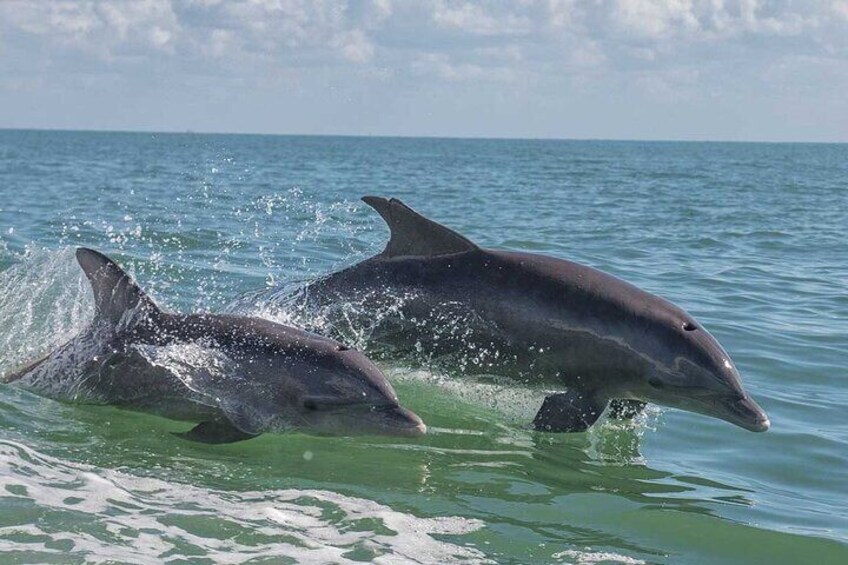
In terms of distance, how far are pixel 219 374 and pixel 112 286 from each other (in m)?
1.09

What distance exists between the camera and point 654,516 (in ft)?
23.1

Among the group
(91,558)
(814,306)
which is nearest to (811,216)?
(814,306)

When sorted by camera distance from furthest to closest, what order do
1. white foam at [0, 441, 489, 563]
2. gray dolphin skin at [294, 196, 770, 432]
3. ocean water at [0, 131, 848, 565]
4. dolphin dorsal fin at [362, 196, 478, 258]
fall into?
1. dolphin dorsal fin at [362, 196, 478, 258]
2. gray dolphin skin at [294, 196, 770, 432]
3. ocean water at [0, 131, 848, 565]
4. white foam at [0, 441, 489, 563]

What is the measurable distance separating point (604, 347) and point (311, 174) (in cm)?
5359

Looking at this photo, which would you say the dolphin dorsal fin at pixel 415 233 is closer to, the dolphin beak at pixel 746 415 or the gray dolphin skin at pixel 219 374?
the gray dolphin skin at pixel 219 374

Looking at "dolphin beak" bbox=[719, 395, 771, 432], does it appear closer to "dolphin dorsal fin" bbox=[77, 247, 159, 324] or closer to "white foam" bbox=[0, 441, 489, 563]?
"white foam" bbox=[0, 441, 489, 563]

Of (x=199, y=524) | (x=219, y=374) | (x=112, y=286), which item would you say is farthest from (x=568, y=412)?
(x=112, y=286)

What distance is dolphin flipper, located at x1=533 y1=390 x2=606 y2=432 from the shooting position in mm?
8461

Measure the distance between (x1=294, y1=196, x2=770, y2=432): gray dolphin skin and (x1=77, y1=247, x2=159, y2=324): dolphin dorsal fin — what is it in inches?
62.1

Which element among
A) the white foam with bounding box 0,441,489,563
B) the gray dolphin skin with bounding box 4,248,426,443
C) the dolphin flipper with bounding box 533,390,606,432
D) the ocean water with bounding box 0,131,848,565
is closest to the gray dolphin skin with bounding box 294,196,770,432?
the dolphin flipper with bounding box 533,390,606,432

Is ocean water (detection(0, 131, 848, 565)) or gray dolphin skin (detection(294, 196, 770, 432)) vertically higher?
gray dolphin skin (detection(294, 196, 770, 432))

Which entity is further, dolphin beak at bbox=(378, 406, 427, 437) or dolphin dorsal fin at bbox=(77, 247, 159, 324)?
dolphin dorsal fin at bbox=(77, 247, 159, 324)

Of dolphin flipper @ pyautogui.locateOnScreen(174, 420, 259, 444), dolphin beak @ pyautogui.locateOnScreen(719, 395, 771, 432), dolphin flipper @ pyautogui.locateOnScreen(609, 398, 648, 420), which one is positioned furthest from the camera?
dolphin flipper @ pyautogui.locateOnScreen(609, 398, 648, 420)

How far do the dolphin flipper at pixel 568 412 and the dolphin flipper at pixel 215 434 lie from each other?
2.10m
